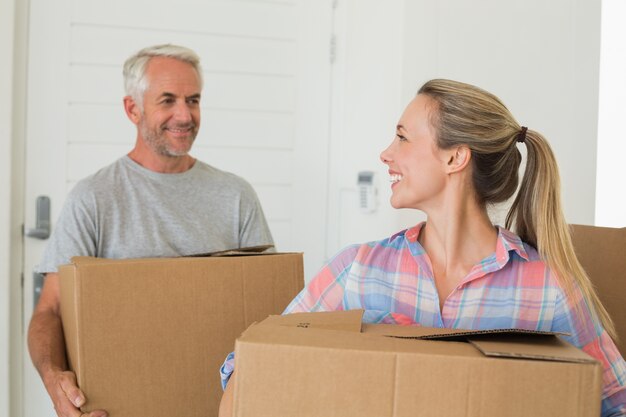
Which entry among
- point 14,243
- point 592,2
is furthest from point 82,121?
point 592,2

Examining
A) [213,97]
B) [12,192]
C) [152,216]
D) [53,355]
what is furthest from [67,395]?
[213,97]

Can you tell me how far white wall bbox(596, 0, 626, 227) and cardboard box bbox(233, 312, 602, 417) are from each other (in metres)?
1.48

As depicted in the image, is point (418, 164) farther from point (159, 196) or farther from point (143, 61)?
point (143, 61)

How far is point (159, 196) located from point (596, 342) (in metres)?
1.08

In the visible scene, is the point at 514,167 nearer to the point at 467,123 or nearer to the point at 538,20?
the point at 467,123

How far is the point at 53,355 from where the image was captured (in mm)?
1375

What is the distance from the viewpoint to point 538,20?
2.12m

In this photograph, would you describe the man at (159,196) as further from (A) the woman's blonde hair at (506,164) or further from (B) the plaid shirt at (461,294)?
(A) the woman's blonde hair at (506,164)

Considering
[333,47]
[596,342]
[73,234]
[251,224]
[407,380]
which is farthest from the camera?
[333,47]

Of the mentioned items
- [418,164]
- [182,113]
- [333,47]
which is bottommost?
[418,164]

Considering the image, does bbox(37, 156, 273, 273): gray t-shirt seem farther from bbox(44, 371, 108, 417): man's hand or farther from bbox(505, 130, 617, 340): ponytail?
bbox(505, 130, 617, 340): ponytail

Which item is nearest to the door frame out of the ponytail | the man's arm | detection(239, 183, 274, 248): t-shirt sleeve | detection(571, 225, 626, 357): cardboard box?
the man's arm

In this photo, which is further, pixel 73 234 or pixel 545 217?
pixel 73 234

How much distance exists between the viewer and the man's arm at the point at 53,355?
1.25 metres
